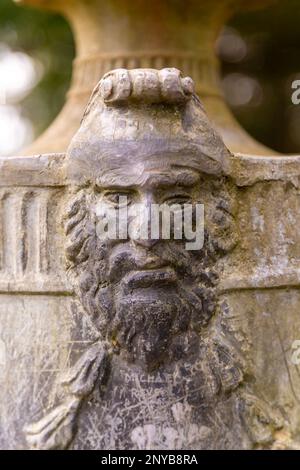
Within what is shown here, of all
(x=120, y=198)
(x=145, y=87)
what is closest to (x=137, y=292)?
(x=120, y=198)

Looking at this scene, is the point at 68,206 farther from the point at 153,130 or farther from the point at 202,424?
the point at 202,424

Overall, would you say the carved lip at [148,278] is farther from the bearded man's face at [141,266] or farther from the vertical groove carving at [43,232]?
the vertical groove carving at [43,232]

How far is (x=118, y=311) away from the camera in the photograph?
7.18ft

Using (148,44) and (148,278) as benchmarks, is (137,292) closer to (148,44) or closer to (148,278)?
(148,278)

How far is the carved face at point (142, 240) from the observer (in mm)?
2152

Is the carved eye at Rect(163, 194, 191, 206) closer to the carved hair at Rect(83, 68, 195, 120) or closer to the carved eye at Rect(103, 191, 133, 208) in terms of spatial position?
the carved eye at Rect(103, 191, 133, 208)

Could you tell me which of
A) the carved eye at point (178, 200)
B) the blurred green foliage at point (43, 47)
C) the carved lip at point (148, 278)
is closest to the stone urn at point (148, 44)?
the carved eye at point (178, 200)

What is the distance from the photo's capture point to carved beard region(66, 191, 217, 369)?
217cm

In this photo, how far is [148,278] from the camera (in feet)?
7.06

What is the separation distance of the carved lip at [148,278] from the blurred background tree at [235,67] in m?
3.43

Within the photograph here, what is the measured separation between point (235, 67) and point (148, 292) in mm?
4439

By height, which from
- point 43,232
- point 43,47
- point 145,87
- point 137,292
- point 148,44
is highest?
point 43,47
